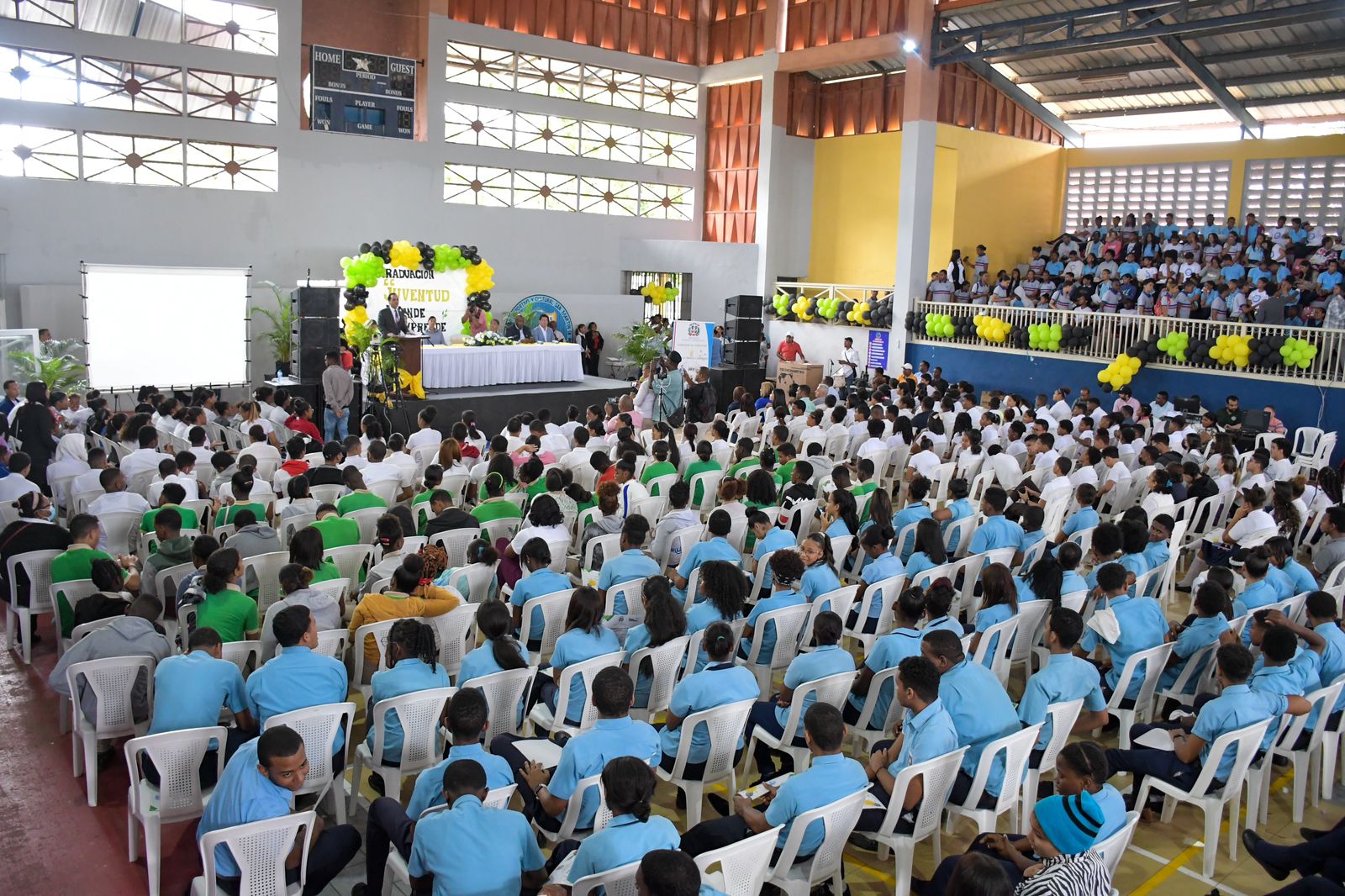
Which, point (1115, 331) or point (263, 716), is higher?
point (1115, 331)

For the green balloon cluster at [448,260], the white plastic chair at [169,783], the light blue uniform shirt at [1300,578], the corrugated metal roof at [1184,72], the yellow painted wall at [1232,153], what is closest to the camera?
the white plastic chair at [169,783]

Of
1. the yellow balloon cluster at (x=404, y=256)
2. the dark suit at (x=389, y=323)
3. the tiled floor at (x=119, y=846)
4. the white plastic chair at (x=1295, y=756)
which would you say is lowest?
the tiled floor at (x=119, y=846)

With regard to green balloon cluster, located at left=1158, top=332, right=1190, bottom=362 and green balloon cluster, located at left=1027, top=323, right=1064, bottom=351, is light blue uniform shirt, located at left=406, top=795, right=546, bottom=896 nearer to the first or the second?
green balloon cluster, located at left=1158, top=332, right=1190, bottom=362

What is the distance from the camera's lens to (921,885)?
Answer: 14.6ft

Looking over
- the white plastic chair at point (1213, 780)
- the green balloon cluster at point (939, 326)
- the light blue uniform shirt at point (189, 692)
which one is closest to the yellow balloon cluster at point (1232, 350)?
the green balloon cluster at point (939, 326)

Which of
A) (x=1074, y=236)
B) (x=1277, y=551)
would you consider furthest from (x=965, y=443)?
(x=1074, y=236)

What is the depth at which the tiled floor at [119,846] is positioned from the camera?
4.36 metres

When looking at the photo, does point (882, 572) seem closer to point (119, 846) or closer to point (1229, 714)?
point (1229, 714)

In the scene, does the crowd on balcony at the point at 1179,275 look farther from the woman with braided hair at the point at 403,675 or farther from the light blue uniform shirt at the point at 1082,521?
the woman with braided hair at the point at 403,675

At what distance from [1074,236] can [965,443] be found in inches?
542

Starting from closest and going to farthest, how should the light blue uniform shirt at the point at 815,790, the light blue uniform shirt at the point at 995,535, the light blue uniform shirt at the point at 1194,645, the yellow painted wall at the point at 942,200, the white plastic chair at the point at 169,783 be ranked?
1. the light blue uniform shirt at the point at 815,790
2. the white plastic chair at the point at 169,783
3. the light blue uniform shirt at the point at 1194,645
4. the light blue uniform shirt at the point at 995,535
5. the yellow painted wall at the point at 942,200

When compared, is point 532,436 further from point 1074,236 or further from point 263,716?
point 1074,236

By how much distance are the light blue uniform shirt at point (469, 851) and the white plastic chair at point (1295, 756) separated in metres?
3.67

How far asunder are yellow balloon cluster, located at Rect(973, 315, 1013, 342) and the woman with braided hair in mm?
14856
